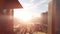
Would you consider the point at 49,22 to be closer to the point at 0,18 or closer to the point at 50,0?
the point at 50,0

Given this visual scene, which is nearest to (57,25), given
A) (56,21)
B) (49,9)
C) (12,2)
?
(56,21)

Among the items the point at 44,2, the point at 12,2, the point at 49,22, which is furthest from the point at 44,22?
the point at 12,2

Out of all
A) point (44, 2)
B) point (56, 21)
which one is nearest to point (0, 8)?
point (44, 2)

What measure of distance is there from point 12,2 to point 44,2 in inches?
11.3

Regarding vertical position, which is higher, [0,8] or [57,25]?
[0,8]

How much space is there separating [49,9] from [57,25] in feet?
0.50

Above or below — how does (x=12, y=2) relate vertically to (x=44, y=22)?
above

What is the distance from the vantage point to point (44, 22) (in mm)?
981

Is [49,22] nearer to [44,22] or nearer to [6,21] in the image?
[44,22]

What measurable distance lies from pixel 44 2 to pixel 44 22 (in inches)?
6.9

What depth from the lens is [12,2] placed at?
1032mm

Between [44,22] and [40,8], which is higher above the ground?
[40,8]

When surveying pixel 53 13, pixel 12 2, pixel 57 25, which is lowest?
pixel 57 25

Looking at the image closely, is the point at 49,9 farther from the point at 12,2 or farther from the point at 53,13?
the point at 12,2
